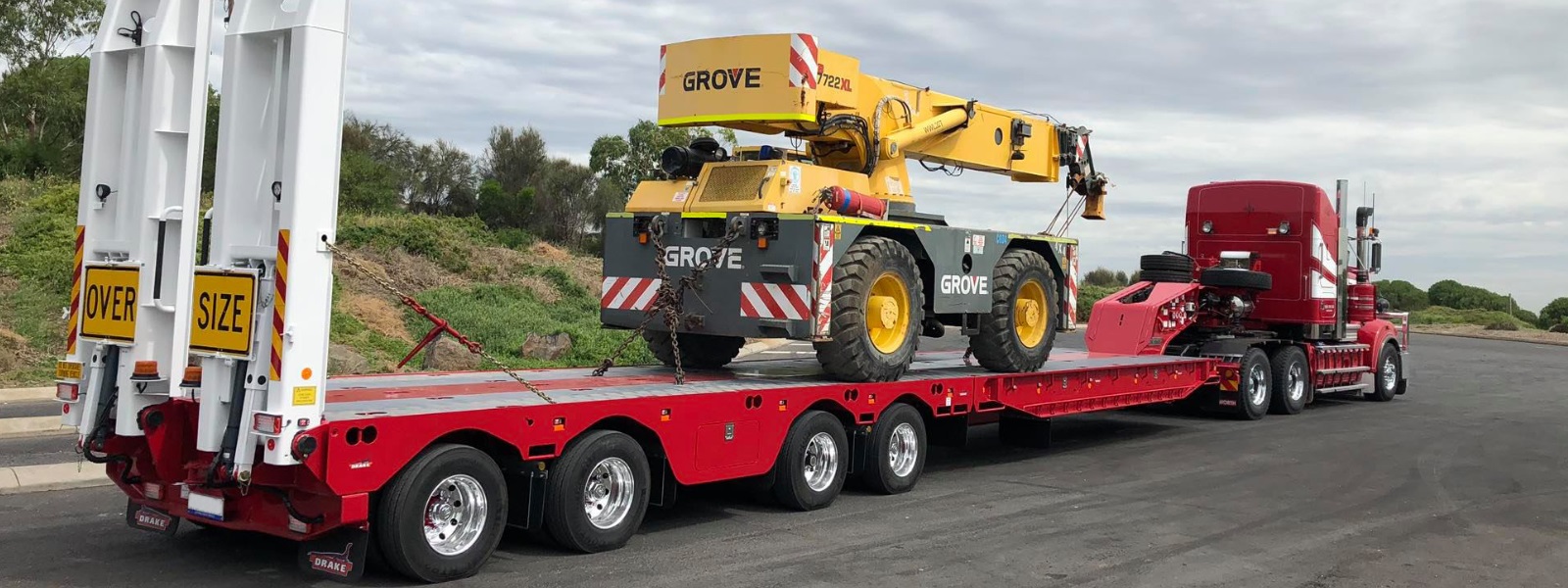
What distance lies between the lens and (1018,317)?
1213 centimetres

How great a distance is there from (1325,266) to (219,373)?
16.3 metres

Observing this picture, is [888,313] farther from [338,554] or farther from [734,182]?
[338,554]

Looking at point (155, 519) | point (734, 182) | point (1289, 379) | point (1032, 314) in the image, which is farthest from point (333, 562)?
point (1289, 379)

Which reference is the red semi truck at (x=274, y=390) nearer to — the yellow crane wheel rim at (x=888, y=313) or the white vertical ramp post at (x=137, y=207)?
the white vertical ramp post at (x=137, y=207)

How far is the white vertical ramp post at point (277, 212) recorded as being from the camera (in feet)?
19.8

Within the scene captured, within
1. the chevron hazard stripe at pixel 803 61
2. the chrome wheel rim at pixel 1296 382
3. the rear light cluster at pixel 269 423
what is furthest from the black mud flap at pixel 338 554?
the chrome wheel rim at pixel 1296 382

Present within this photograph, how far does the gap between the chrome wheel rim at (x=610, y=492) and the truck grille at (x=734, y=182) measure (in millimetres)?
2978

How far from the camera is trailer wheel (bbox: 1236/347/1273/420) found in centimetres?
1688

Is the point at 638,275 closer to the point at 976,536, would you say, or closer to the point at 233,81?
the point at 976,536

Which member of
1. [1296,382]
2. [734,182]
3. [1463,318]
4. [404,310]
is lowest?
[1296,382]

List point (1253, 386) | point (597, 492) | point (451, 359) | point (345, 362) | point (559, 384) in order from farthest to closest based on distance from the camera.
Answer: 1. point (451, 359)
2. point (345, 362)
3. point (1253, 386)
4. point (559, 384)
5. point (597, 492)

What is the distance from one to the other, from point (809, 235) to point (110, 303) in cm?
480

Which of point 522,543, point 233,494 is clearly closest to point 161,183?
point 233,494

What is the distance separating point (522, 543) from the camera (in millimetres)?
7914
